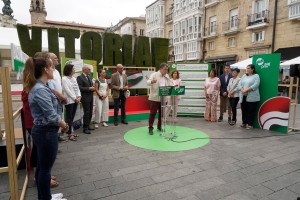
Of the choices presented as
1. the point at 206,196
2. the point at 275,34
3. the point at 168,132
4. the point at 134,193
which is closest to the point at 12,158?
the point at 134,193

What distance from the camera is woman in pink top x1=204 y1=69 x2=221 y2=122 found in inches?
266

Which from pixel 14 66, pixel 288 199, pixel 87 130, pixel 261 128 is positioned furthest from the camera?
pixel 261 128

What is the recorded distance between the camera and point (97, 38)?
383 inches

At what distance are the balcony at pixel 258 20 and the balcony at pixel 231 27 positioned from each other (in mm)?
1191

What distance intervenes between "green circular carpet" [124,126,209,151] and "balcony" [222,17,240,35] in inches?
633

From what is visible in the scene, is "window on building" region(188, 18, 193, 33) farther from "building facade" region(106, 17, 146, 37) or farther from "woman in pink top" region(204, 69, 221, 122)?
"woman in pink top" region(204, 69, 221, 122)

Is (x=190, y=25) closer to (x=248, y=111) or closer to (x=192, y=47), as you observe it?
(x=192, y=47)

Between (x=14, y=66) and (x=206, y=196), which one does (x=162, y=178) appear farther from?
(x=14, y=66)

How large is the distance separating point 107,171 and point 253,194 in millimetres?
2036

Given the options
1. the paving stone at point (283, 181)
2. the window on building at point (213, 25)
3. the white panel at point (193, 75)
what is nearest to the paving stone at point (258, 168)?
the paving stone at point (283, 181)

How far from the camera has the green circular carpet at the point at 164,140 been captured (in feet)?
14.4

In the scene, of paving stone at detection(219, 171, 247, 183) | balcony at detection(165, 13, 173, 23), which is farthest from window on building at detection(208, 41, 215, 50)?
paving stone at detection(219, 171, 247, 183)

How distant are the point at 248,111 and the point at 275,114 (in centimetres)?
66

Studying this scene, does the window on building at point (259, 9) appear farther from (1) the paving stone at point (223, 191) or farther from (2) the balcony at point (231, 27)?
(1) the paving stone at point (223, 191)
